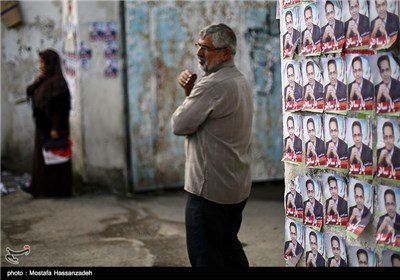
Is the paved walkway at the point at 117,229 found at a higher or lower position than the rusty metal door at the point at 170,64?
lower

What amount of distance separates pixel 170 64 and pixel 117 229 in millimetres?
2209

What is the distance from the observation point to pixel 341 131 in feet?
8.64

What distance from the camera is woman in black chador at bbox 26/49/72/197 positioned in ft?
23.0

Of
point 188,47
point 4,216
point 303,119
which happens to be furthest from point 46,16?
point 303,119

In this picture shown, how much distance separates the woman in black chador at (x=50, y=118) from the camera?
7.02 m

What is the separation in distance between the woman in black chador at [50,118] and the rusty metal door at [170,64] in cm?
78

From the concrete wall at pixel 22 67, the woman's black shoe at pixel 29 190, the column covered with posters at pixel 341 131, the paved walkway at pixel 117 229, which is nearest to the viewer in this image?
the column covered with posters at pixel 341 131

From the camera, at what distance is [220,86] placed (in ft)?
11.2

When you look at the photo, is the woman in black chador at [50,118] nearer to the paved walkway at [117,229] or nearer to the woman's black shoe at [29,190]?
the woman's black shoe at [29,190]

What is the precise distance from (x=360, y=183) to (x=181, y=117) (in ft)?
3.87

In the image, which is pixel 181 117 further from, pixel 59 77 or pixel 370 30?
pixel 59 77

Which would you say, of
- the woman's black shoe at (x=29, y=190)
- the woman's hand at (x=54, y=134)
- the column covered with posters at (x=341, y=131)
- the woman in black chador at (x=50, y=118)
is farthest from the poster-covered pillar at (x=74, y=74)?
the column covered with posters at (x=341, y=131)

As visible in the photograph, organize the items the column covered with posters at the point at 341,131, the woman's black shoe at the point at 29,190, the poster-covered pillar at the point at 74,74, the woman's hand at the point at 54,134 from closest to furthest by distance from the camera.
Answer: the column covered with posters at the point at 341,131
the woman's hand at the point at 54,134
the woman's black shoe at the point at 29,190
the poster-covered pillar at the point at 74,74

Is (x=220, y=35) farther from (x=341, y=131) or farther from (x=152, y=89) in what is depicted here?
(x=152, y=89)
